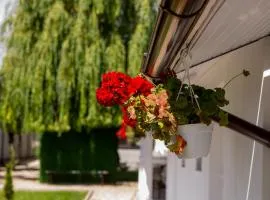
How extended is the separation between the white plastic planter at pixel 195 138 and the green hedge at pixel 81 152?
16.1 meters

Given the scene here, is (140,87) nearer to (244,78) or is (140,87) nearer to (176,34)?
(244,78)

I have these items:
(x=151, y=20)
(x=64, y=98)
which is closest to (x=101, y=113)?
(x=64, y=98)

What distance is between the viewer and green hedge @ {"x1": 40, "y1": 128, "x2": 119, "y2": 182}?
749 inches

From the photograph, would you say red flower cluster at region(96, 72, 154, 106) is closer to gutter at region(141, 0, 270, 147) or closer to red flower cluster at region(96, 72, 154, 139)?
red flower cluster at region(96, 72, 154, 139)

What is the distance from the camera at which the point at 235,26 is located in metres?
2.70

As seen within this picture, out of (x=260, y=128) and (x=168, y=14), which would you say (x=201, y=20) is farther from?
(x=260, y=128)

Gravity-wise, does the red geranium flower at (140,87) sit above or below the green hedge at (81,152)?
above

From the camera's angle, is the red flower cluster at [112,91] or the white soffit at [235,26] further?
the red flower cluster at [112,91]

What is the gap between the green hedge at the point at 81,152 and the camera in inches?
749

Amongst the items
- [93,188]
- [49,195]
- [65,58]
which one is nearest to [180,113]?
[49,195]

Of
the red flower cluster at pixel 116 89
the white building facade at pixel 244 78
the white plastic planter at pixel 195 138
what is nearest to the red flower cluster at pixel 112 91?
the red flower cluster at pixel 116 89

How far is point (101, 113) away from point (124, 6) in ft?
12.4

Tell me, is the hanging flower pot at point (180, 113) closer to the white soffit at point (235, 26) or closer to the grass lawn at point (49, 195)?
the white soffit at point (235, 26)

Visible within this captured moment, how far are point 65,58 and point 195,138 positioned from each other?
565 inches
